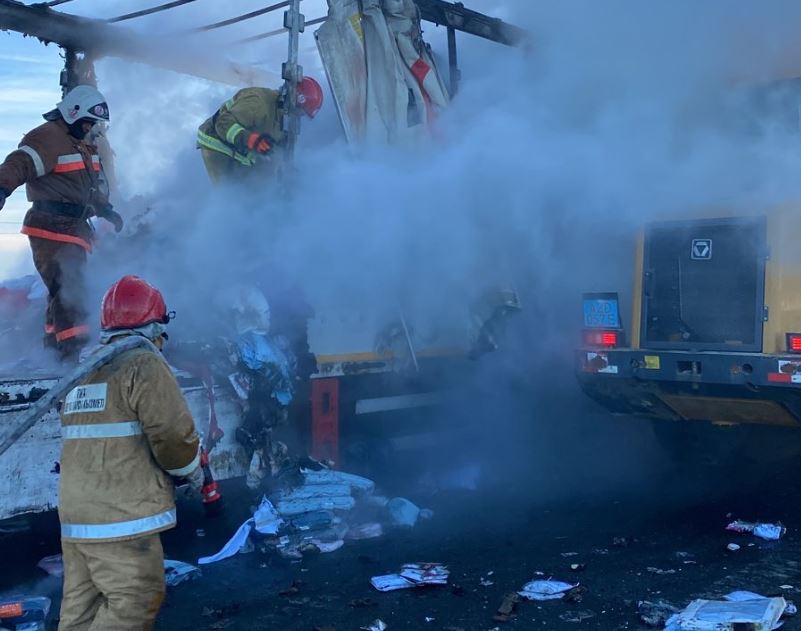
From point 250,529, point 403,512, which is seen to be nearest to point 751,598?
point 403,512

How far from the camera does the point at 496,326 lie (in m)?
6.55

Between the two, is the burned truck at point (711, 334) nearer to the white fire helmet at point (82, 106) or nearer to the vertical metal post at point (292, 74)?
the vertical metal post at point (292, 74)

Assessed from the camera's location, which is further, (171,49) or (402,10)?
(171,49)

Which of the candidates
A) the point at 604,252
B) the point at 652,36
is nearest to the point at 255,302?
the point at 604,252

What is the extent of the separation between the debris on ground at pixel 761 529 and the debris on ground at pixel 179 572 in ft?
10.3

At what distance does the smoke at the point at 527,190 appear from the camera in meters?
5.83

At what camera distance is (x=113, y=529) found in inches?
113

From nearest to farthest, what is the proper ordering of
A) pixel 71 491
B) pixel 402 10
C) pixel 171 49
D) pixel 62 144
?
1. pixel 71 491
2. pixel 62 144
3. pixel 402 10
4. pixel 171 49

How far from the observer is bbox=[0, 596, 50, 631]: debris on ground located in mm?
3814

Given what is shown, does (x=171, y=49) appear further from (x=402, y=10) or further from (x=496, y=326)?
(x=496, y=326)

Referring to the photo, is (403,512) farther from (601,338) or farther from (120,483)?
(120,483)

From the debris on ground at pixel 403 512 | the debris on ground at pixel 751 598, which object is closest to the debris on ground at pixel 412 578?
the debris on ground at pixel 403 512

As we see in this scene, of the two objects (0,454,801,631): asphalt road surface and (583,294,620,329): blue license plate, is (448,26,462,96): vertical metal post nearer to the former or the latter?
(583,294,620,329): blue license plate

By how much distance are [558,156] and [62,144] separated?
3149mm
